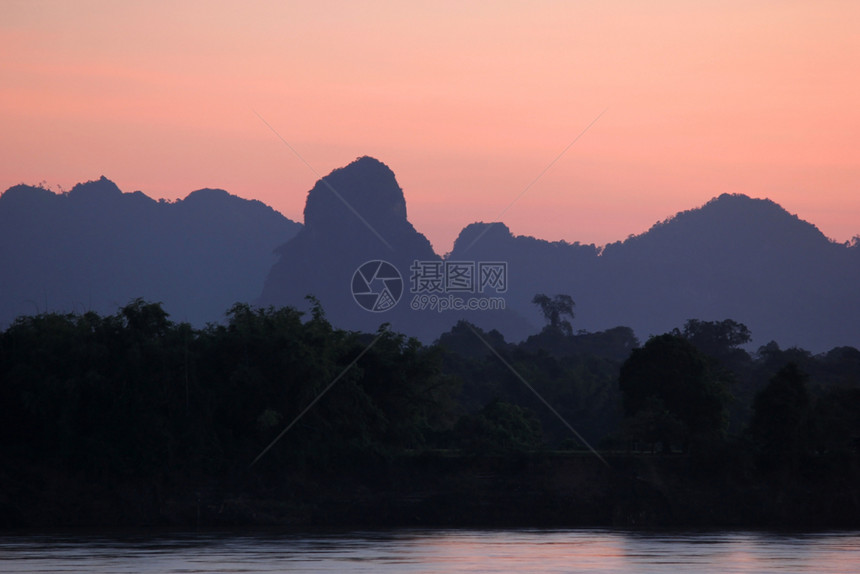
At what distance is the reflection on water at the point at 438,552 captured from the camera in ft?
88.7

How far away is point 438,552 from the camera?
31469 mm

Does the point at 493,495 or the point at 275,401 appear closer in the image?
the point at 493,495

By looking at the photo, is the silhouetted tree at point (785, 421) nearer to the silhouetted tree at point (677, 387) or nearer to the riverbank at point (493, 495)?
the riverbank at point (493, 495)

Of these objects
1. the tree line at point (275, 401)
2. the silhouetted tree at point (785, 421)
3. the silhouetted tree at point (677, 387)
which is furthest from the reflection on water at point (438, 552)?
the silhouetted tree at point (677, 387)

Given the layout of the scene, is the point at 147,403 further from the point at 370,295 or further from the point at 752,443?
the point at 370,295

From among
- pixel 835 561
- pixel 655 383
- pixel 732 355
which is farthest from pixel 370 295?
pixel 835 561

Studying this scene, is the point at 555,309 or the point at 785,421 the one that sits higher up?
the point at 555,309

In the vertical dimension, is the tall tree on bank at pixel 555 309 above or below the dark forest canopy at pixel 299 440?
above

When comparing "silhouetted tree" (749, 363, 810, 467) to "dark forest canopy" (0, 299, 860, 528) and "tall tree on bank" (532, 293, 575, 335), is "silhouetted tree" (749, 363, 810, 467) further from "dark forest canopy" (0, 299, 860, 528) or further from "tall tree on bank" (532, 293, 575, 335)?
"tall tree on bank" (532, 293, 575, 335)

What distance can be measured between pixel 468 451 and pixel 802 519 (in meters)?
14.2

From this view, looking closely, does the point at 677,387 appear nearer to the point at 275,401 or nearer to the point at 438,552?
the point at 275,401

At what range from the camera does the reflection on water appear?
27031 millimetres

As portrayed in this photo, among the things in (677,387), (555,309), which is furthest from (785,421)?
(555,309)

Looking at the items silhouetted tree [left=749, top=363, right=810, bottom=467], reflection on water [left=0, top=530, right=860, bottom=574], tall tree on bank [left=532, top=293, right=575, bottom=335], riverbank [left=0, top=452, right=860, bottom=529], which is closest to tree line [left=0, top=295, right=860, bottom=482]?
silhouetted tree [left=749, top=363, right=810, bottom=467]
